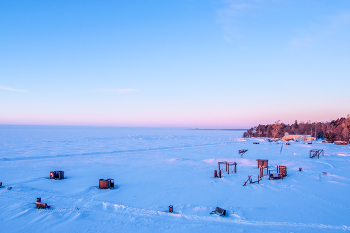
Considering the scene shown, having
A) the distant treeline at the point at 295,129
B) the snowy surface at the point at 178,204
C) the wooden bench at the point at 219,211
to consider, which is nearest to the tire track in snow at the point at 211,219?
the snowy surface at the point at 178,204

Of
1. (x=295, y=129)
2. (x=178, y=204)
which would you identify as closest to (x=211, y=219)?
(x=178, y=204)

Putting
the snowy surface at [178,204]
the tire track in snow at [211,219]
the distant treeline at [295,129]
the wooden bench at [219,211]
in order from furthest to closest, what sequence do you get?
the distant treeline at [295,129] < the wooden bench at [219,211] < the snowy surface at [178,204] < the tire track in snow at [211,219]

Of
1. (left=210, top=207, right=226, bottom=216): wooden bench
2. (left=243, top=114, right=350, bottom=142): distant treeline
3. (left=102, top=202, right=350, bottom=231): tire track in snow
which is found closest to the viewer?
(left=102, top=202, right=350, bottom=231): tire track in snow

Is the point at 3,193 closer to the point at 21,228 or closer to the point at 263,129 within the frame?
the point at 21,228

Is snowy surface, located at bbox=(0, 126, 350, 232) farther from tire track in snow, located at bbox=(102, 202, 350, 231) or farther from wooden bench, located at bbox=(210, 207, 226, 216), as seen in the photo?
wooden bench, located at bbox=(210, 207, 226, 216)

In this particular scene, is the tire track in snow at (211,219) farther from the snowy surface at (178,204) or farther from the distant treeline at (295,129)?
the distant treeline at (295,129)

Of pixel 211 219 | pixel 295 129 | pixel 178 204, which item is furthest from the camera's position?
pixel 295 129

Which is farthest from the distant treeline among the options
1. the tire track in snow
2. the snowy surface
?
the tire track in snow

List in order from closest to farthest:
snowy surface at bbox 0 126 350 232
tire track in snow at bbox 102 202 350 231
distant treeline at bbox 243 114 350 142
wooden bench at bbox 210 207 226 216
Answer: tire track in snow at bbox 102 202 350 231 < snowy surface at bbox 0 126 350 232 < wooden bench at bbox 210 207 226 216 < distant treeline at bbox 243 114 350 142

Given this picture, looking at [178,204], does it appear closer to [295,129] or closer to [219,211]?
→ [219,211]

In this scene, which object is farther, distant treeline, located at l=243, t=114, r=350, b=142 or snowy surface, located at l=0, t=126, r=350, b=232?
distant treeline, located at l=243, t=114, r=350, b=142

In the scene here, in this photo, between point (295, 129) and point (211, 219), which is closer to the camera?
point (211, 219)
